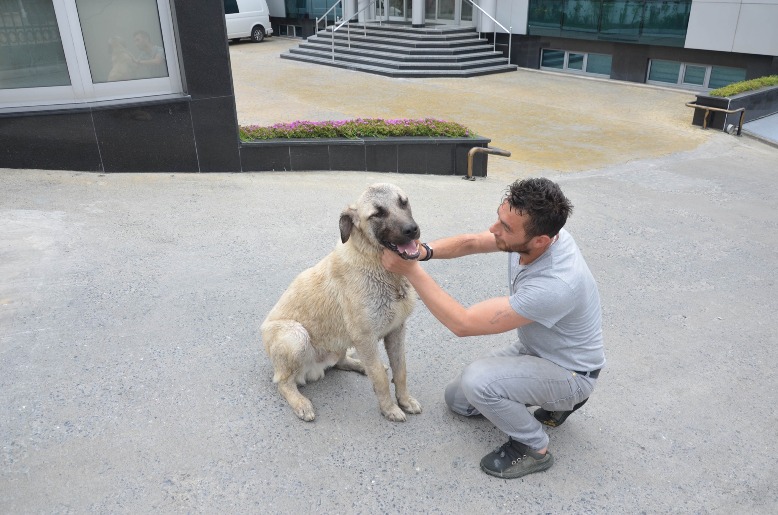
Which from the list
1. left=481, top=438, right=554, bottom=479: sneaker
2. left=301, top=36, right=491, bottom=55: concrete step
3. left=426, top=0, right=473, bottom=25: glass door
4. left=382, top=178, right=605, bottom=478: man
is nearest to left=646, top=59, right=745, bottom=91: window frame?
left=301, top=36, right=491, bottom=55: concrete step

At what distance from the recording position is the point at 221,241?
6.96 metres

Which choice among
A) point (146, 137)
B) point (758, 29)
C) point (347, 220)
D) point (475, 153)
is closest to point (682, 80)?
point (758, 29)

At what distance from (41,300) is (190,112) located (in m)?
4.64

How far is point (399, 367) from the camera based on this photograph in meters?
4.13

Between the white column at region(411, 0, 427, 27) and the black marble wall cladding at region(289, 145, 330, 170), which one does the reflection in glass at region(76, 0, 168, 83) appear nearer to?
the black marble wall cladding at region(289, 145, 330, 170)

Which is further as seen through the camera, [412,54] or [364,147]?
[412,54]

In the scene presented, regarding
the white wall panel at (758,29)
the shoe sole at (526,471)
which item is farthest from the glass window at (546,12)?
the shoe sole at (526,471)

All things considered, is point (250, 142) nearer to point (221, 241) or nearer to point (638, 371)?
point (221, 241)

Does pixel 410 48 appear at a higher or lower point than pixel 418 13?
lower

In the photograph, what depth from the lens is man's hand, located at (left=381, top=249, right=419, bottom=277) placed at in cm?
345

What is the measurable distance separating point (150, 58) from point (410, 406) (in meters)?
7.76

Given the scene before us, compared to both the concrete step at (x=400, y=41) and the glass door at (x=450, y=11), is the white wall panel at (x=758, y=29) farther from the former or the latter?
the glass door at (x=450, y=11)

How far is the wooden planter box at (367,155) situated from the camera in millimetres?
9641

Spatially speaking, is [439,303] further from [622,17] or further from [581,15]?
[581,15]
